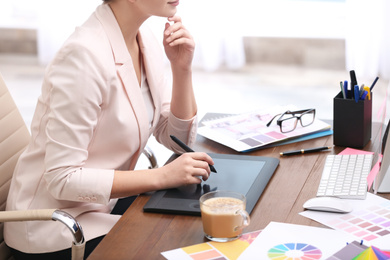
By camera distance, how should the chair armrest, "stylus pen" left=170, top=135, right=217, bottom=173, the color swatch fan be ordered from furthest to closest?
1. "stylus pen" left=170, top=135, right=217, bottom=173
2. the chair armrest
3. the color swatch fan

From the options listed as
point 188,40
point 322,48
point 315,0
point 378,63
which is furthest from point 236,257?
point 315,0

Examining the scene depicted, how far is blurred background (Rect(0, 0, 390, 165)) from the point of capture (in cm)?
448

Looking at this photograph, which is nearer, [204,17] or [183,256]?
[183,256]

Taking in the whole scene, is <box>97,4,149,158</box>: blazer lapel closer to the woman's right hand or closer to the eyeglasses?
the woman's right hand

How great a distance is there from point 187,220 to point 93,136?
38 centimetres

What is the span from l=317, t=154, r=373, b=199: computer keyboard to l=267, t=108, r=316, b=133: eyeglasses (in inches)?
8.7

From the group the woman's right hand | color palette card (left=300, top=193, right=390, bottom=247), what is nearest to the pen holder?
color palette card (left=300, top=193, right=390, bottom=247)

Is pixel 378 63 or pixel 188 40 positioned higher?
pixel 188 40

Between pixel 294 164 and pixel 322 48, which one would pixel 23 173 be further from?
pixel 322 48

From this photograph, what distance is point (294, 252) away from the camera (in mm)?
1128

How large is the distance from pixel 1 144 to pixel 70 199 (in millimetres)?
319

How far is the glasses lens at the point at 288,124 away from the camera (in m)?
1.80

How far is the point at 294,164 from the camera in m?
1.59

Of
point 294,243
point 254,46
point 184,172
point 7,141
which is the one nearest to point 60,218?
point 184,172
